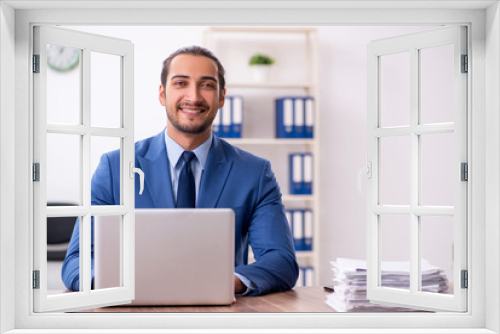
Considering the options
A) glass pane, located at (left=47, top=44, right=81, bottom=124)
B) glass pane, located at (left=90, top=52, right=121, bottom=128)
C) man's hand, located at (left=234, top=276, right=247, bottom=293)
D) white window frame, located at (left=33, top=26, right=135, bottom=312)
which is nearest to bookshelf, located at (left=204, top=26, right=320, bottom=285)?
glass pane, located at (left=90, top=52, right=121, bottom=128)

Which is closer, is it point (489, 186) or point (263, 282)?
point (489, 186)

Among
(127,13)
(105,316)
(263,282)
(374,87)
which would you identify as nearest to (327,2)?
(374,87)

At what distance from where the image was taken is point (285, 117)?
197 inches

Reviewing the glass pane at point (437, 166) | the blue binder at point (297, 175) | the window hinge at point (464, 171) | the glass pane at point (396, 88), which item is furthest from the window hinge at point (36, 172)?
the glass pane at point (437, 166)

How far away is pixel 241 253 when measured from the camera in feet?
12.0

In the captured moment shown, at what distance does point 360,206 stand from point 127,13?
141 inches

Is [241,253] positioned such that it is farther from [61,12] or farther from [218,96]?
[61,12]

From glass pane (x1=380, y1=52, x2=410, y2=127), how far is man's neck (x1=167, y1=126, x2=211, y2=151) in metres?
2.15

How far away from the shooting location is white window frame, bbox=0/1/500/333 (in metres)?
2.15

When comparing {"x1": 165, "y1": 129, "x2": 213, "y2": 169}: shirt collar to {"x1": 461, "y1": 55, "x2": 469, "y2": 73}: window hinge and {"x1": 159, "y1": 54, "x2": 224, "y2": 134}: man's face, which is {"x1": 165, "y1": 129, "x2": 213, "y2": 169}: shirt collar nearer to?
{"x1": 159, "y1": 54, "x2": 224, "y2": 134}: man's face

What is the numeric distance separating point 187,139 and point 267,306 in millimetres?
1670

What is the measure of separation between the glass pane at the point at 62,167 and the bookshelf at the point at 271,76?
1455 mm

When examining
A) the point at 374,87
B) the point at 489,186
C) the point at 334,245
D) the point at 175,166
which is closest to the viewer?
the point at 489,186

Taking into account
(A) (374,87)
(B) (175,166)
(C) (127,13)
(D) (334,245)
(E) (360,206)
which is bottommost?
(D) (334,245)
